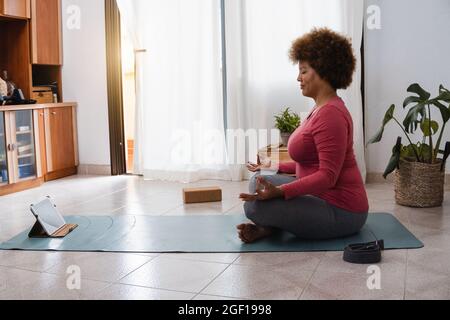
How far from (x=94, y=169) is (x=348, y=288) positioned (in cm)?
359

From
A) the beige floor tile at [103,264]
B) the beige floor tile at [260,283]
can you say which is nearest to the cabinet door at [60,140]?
the beige floor tile at [103,264]

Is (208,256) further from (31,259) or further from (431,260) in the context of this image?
(431,260)

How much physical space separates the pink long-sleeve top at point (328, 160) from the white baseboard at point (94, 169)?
9.21 feet

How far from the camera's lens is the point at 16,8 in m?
4.66

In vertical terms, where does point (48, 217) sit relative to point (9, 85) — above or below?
below

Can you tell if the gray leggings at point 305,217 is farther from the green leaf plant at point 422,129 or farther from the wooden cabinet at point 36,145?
the wooden cabinet at point 36,145

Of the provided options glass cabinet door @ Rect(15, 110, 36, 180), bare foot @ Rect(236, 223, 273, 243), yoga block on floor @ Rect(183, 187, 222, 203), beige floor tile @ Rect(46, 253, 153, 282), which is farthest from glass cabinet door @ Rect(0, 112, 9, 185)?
bare foot @ Rect(236, 223, 273, 243)

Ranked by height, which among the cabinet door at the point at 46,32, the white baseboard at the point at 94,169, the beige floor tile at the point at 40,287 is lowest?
the beige floor tile at the point at 40,287

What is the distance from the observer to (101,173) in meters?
5.31

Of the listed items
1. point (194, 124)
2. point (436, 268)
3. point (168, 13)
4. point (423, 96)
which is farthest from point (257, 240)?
point (168, 13)

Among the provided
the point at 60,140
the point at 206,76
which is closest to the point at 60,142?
the point at 60,140

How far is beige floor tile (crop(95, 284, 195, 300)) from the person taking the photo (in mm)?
2156

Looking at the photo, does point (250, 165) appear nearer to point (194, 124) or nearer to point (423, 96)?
point (423, 96)

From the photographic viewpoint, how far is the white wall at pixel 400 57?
4.21 metres
